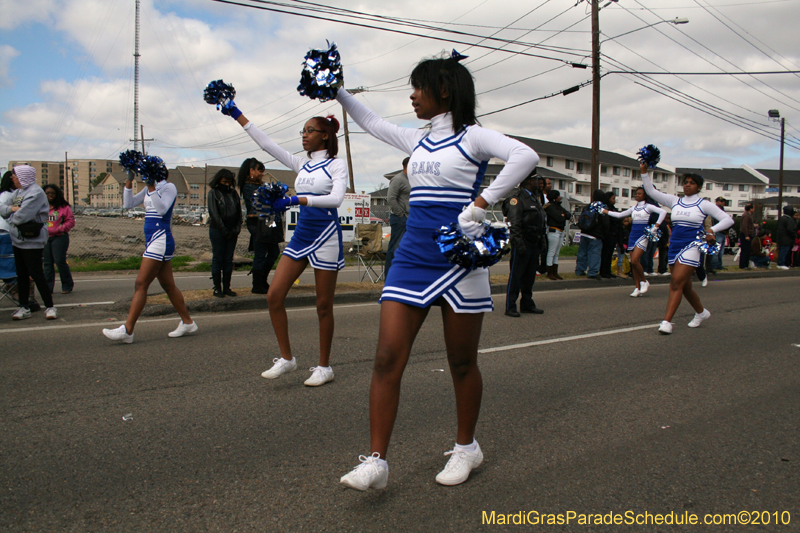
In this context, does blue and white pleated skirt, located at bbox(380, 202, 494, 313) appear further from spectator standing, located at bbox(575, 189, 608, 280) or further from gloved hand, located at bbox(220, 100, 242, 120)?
spectator standing, located at bbox(575, 189, 608, 280)

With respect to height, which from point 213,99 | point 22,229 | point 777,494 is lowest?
point 777,494

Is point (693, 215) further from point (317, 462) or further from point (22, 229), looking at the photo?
point (22, 229)

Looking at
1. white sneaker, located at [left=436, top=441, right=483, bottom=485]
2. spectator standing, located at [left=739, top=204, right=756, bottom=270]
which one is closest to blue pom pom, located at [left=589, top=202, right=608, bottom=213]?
spectator standing, located at [left=739, top=204, right=756, bottom=270]

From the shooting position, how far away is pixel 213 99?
4.38 metres

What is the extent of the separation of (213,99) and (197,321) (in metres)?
3.67

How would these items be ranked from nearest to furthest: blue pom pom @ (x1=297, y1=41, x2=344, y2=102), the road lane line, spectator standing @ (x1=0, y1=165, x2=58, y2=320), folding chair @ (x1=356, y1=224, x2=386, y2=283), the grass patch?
1. blue pom pom @ (x1=297, y1=41, x2=344, y2=102)
2. the road lane line
3. spectator standing @ (x1=0, y1=165, x2=58, y2=320)
4. folding chair @ (x1=356, y1=224, x2=386, y2=283)
5. the grass patch

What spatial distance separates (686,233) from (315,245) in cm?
510

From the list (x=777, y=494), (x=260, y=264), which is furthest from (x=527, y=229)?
(x=777, y=494)

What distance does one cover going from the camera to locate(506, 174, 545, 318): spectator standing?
321 inches

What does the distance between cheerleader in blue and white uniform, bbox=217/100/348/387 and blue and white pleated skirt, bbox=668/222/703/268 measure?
471 cm

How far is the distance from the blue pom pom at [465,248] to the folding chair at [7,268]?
7.24 meters

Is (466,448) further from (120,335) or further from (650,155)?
(650,155)

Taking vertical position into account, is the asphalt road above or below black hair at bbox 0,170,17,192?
below

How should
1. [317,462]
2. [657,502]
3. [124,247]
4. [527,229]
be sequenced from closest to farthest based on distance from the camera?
[657,502] < [317,462] < [527,229] < [124,247]
